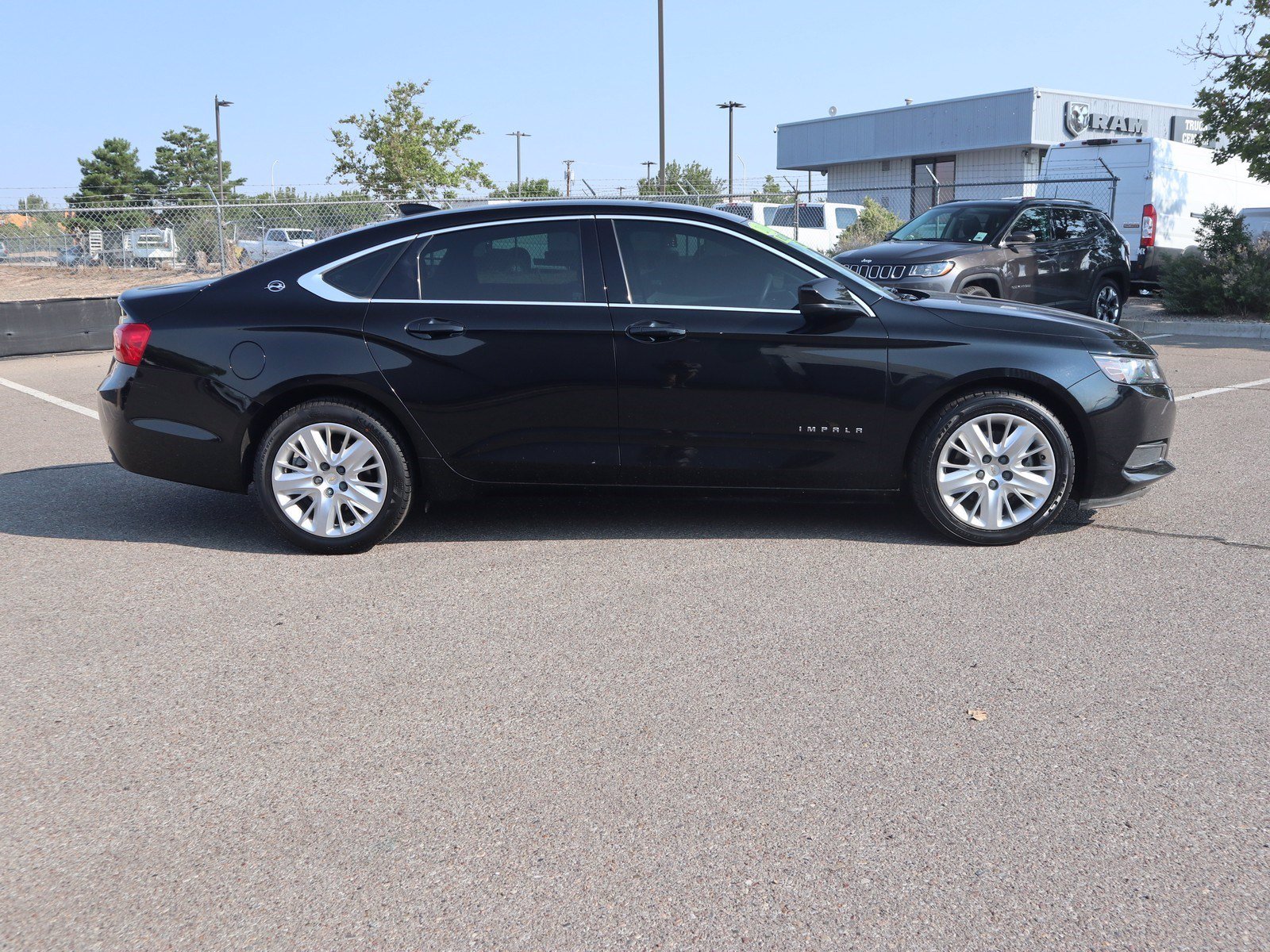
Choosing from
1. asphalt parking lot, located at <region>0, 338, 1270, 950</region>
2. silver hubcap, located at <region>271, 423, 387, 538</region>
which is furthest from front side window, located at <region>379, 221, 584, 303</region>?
asphalt parking lot, located at <region>0, 338, 1270, 950</region>

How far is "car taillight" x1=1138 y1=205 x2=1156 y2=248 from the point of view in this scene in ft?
66.3

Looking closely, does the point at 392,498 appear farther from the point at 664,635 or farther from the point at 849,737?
the point at 849,737

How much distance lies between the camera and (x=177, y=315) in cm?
570

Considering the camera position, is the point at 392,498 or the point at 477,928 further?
the point at 392,498

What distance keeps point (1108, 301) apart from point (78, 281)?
85.2ft

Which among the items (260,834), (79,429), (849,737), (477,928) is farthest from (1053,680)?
(79,429)

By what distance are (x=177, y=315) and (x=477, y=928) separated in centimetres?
400

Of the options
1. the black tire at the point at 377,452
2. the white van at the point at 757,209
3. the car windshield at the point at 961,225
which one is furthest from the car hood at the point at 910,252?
the white van at the point at 757,209

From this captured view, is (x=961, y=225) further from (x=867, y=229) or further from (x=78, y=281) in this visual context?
(x=78, y=281)

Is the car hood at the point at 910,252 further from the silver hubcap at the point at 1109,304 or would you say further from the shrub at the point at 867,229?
the shrub at the point at 867,229

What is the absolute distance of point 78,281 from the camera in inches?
1212

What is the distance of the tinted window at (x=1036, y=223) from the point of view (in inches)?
528

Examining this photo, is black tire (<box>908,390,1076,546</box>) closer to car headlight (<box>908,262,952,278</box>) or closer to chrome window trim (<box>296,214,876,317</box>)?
chrome window trim (<box>296,214,876,317</box>)

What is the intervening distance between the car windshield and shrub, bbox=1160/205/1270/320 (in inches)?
218
